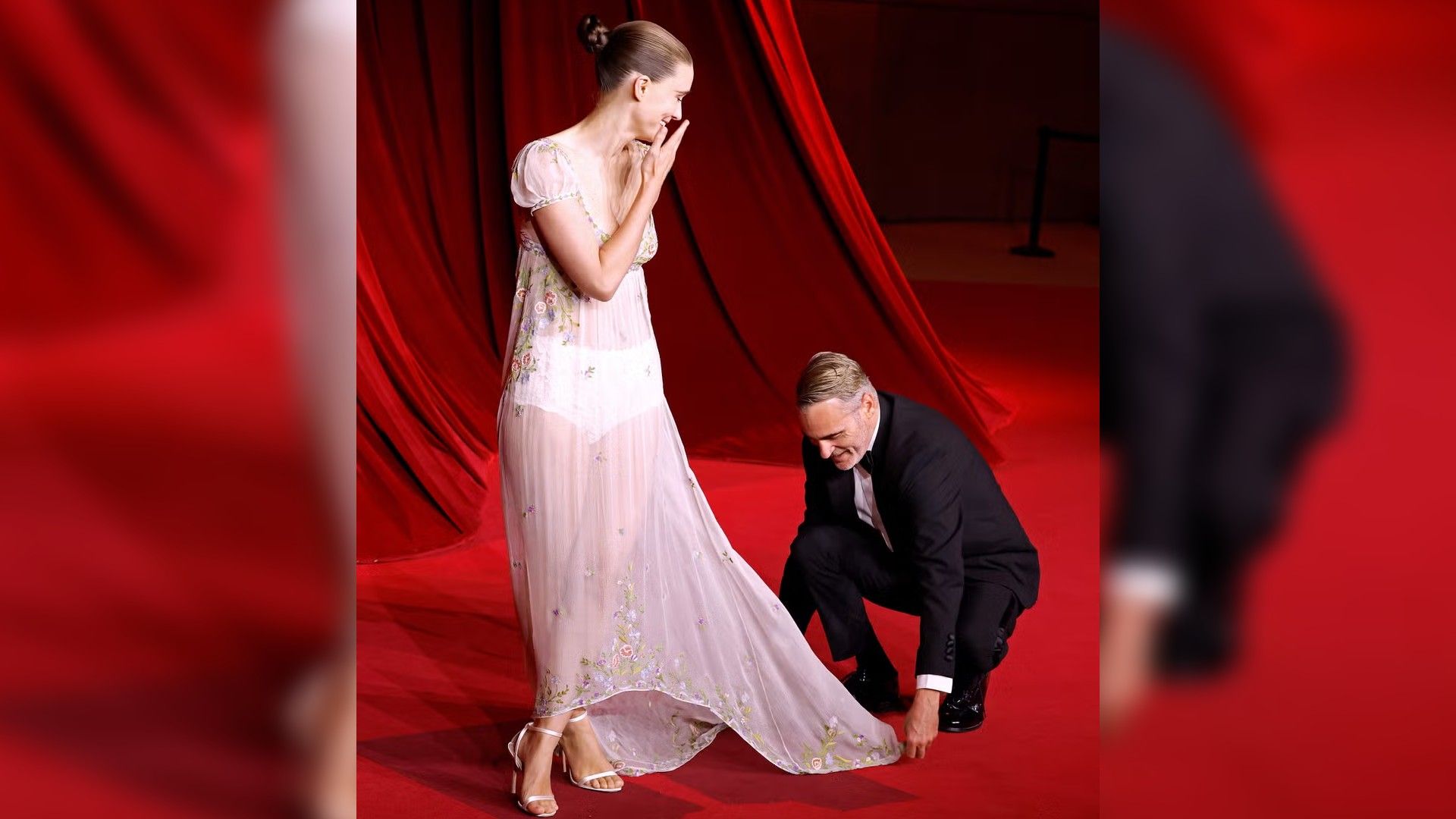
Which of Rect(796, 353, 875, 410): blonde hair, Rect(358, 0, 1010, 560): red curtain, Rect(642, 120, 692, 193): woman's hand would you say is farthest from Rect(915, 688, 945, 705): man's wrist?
Rect(358, 0, 1010, 560): red curtain

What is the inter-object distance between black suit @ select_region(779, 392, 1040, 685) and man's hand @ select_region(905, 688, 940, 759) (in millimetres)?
101

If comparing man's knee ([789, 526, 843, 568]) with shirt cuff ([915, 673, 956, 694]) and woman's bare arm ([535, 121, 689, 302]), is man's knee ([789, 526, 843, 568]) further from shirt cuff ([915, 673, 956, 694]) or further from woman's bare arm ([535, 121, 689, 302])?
woman's bare arm ([535, 121, 689, 302])

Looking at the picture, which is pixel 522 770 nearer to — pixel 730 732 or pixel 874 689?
pixel 730 732

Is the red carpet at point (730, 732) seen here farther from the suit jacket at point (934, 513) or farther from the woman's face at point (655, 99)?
the woman's face at point (655, 99)

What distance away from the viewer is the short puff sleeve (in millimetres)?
2260

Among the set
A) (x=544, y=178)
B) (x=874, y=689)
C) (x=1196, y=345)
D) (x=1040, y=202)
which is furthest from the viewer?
(x=1040, y=202)

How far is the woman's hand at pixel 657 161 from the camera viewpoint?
2268 mm

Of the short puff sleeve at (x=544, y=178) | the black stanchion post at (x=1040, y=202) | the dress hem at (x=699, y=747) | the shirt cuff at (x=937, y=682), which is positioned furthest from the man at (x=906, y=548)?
the black stanchion post at (x=1040, y=202)

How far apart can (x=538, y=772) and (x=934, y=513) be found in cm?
79

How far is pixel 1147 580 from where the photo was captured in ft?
2.99

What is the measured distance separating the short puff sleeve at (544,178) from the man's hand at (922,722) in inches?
39.8

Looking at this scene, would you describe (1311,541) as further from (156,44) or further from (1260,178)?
(156,44)

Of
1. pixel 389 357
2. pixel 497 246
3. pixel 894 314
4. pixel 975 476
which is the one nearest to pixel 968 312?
pixel 894 314

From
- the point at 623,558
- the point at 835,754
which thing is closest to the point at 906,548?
the point at 835,754
